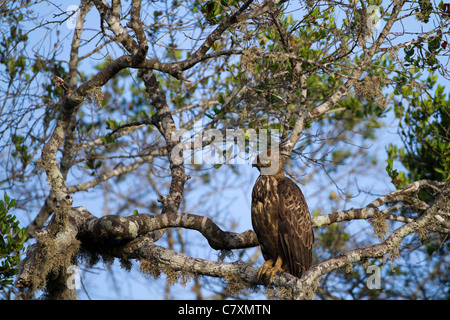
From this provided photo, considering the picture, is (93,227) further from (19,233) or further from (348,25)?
(348,25)

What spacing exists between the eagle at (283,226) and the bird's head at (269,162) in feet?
0.54

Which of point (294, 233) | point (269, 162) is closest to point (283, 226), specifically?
point (294, 233)

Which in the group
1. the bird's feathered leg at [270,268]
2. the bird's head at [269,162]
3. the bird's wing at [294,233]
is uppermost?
the bird's head at [269,162]

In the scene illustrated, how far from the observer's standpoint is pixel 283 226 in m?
5.16

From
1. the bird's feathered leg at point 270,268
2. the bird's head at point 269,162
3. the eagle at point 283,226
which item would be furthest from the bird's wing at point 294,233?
the bird's head at point 269,162

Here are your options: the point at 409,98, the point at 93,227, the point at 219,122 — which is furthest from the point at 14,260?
the point at 409,98

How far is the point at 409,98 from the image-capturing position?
694cm

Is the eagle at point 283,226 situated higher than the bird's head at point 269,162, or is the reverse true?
the bird's head at point 269,162

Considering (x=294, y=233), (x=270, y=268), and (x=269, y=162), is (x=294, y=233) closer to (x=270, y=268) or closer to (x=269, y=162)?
(x=270, y=268)

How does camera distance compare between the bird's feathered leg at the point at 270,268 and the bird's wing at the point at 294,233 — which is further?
the bird's wing at the point at 294,233

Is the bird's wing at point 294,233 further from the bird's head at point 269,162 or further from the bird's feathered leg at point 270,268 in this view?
the bird's head at point 269,162

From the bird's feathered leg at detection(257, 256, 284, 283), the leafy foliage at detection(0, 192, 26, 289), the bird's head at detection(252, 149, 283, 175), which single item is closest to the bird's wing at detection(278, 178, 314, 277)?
the bird's feathered leg at detection(257, 256, 284, 283)

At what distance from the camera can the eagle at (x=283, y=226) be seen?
5.14m

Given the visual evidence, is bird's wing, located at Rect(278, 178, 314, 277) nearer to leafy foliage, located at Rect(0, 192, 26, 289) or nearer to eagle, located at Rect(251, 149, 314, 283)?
eagle, located at Rect(251, 149, 314, 283)
